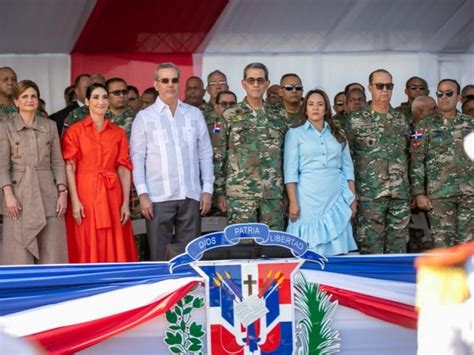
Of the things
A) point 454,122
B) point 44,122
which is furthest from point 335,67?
point 44,122

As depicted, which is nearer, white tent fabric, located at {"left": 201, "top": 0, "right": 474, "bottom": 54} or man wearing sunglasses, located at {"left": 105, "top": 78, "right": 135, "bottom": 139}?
man wearing sunglasses, located at {"left": 105, "top": 78, "right": 135, "bottom": 139}

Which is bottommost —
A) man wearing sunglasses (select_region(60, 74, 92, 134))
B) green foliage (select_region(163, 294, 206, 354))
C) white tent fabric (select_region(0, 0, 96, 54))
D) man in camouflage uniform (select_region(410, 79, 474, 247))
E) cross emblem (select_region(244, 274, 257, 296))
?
green foliage (select_region(163, 294, 206, 354))

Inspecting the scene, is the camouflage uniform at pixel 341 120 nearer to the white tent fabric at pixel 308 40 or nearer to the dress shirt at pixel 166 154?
the dress shirt at pixel 166 154

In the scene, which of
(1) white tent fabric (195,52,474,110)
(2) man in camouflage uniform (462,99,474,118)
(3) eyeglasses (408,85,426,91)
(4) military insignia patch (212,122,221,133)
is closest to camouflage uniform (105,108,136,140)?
(4) military insignia patch (212,122,221,133)

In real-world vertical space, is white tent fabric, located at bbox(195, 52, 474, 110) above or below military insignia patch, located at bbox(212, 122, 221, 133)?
above

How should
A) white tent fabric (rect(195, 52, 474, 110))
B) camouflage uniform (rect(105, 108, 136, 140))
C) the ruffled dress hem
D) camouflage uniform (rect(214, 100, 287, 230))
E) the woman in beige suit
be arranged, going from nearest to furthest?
1. the woman in beige suit
2. the ruffled dress hem
3. camouflage uniform (rect(214, 100, 287, 230))
4. camouflage uniform (rect(105, 108, 136, 140))
5. white tent fabric (rect(195, 52, 474, 110))

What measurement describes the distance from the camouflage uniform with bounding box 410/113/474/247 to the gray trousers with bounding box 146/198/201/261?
1499 mm

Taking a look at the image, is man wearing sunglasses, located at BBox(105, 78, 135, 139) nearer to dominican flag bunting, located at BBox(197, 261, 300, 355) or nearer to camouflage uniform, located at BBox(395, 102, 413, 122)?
dominican flag bunting, located at BBox(197, 261, 300, 355)

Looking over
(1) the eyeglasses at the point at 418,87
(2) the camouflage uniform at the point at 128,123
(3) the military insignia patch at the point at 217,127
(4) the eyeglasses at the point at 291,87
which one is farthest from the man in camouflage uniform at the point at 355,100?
(2) the camouflage uniform at the point at 128,123

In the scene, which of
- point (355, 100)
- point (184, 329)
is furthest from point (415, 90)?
point (184, 329)

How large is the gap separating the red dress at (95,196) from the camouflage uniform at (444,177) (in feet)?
6.44

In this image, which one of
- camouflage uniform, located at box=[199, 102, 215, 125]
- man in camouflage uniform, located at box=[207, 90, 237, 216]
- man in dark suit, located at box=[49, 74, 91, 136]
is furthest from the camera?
man in dark suit, located at box=[49, 74, 91, 136]

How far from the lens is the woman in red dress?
6.03m

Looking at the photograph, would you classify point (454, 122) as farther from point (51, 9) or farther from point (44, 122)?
point (51, 9)
